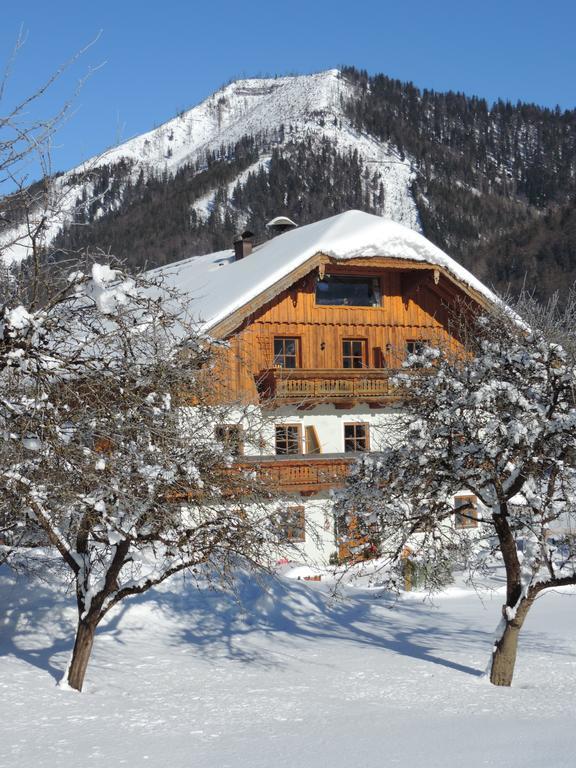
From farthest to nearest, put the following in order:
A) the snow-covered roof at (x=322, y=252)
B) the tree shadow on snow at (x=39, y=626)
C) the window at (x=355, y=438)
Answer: the window at (x=355, y=438) < the snow-covered roof at (x=322, y=252) < the tree shadow on snow at (x=39, y=626)

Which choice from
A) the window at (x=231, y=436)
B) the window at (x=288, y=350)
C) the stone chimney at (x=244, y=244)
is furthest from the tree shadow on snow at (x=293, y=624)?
the stone chimney at (x=244, y=244)

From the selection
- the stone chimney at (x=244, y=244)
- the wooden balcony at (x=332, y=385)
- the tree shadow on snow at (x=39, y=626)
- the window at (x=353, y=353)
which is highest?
the stone chimney at (x=244, y=244)

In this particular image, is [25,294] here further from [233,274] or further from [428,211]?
[428,211]

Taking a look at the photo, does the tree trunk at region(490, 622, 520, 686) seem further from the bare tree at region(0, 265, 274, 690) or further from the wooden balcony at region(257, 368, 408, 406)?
the wooden balcony at region(257, 368, 408, 406)

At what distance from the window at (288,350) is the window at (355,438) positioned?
106 inches

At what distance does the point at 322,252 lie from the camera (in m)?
25.3

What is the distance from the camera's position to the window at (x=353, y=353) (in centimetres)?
2709

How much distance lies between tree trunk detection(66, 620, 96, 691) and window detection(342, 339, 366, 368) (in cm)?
1671

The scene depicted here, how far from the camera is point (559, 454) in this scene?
12836 mm

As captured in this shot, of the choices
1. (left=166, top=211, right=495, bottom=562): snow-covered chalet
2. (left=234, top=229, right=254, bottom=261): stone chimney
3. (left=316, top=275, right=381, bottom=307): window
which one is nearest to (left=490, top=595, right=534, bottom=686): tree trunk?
(left=166, top=211, right=495, bottom=562): snow-covered chalet

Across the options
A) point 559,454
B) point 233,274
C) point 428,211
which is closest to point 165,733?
point 559,454

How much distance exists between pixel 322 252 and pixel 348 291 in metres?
2.48

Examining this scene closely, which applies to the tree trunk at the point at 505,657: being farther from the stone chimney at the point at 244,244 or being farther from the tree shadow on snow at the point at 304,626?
the stone chimney at the point at 244,244

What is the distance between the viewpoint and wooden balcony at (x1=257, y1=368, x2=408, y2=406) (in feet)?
80.3
